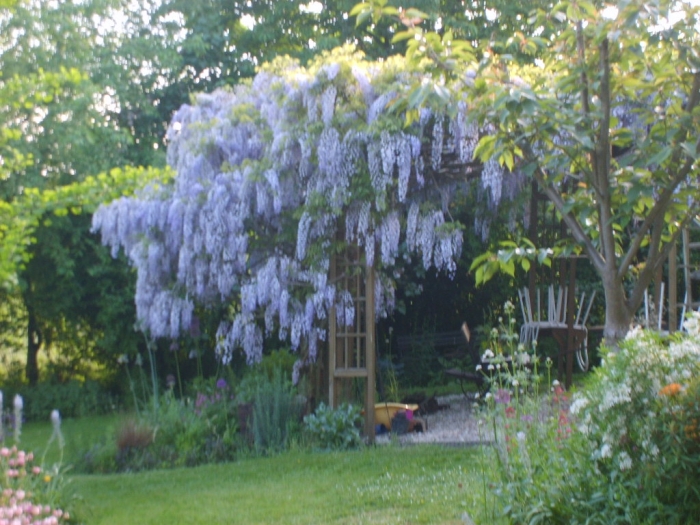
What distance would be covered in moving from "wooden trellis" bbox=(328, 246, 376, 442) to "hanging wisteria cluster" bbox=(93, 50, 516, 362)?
0.13 meters

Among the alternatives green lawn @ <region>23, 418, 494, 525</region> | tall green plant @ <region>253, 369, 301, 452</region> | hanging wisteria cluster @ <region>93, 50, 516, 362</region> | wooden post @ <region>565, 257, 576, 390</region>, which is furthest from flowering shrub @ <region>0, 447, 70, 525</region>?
wooden post @ <region>565, 257, 576, 390</region>

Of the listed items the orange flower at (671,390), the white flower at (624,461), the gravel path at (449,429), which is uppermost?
the orange flower at (671,390)

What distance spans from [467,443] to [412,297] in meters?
4.97

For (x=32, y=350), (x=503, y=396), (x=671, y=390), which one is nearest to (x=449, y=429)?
(x=503, y=396)

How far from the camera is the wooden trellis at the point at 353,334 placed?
7.77 meters

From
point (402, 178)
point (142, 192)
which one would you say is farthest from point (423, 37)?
point (142, 192)

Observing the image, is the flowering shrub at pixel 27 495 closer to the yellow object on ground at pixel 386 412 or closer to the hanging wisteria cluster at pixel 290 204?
the hanging wisteria cluster at pixel 290 204

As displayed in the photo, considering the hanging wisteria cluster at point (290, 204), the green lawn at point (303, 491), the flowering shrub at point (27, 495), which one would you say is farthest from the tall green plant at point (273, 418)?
the flowering shrub at point (27, 495)

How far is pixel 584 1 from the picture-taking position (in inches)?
155

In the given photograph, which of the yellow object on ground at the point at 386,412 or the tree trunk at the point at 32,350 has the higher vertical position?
the tree trunk at the point at 32,350

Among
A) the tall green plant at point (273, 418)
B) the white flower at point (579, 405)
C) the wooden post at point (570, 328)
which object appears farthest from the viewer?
the wooden post at point (570, 328)

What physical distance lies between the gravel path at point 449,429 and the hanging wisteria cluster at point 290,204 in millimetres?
1210

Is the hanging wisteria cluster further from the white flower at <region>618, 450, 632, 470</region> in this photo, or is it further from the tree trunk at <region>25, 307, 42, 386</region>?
the tree trunk at <region>25, 307, 42, 386</region>

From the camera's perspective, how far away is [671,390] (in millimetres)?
3318
